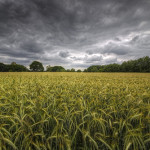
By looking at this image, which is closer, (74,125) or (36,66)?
(74,125)

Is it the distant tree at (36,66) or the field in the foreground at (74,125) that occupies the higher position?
the distant tree at (36,66)

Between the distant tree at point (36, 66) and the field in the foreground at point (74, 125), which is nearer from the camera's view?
the field in the foreground at point (74, 125)

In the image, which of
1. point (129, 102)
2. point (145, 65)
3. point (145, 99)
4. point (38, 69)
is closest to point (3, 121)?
point (129, 102)

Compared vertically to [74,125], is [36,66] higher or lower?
higher

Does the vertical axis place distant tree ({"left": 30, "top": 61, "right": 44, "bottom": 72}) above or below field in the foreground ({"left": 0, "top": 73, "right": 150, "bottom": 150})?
above

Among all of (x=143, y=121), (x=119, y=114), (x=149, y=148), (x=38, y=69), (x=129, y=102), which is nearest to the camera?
(x=149, y=148)

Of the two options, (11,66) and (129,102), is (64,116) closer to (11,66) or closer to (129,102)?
(129,102)

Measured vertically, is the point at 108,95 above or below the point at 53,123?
above

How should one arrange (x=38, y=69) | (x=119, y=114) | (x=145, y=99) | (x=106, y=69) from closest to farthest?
(x=119, y=114) < (x=145, y=99) < (x=106, y=69) < (x=38, y=69)

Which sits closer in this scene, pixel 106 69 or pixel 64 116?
pixel 64 116

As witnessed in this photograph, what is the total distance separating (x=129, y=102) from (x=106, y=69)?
284 ft

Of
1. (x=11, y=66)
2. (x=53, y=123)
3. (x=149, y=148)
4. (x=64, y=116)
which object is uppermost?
(x=11, y=66)

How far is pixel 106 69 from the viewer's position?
8488 cm

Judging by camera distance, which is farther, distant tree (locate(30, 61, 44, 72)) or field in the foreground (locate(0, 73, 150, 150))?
distant tree (locate(30, 61, 44, 72))
